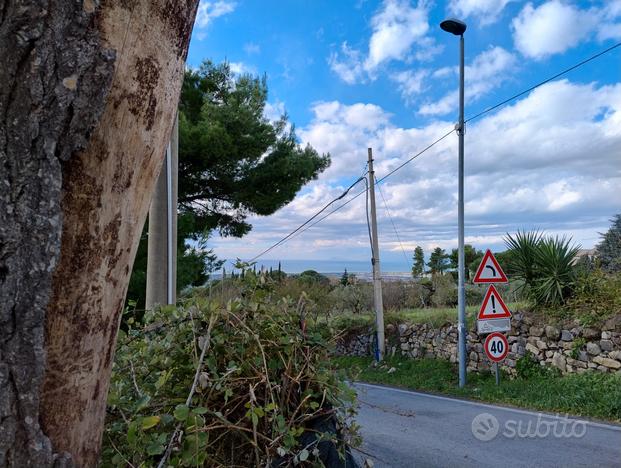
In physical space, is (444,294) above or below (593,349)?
above

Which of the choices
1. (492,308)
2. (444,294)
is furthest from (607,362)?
(444,294)

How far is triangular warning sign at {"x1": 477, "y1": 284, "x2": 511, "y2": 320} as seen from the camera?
885cm

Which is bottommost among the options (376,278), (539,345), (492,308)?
(539,345)

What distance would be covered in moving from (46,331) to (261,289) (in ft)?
3.20

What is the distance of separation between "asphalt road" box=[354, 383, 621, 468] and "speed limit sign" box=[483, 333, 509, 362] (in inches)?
36.2

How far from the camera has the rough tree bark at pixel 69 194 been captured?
895mm

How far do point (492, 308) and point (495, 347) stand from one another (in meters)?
0.69

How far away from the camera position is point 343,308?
694 inches

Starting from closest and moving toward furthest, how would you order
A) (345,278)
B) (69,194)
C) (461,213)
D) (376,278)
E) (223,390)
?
(69,194) → (223,390) → (461,213) → (376,278) → (345,278)

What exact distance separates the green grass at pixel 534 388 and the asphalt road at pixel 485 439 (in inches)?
16.8

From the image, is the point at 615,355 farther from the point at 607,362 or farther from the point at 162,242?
the point at 162,242

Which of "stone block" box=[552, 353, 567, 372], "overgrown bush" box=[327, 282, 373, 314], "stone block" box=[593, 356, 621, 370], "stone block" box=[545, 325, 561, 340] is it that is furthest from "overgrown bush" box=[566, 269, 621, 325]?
"overgrown bush" box=[327, 282, 373, 314]

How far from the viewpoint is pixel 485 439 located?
6109 millimetres

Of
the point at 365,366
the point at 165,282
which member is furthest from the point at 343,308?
the point at 165,282
